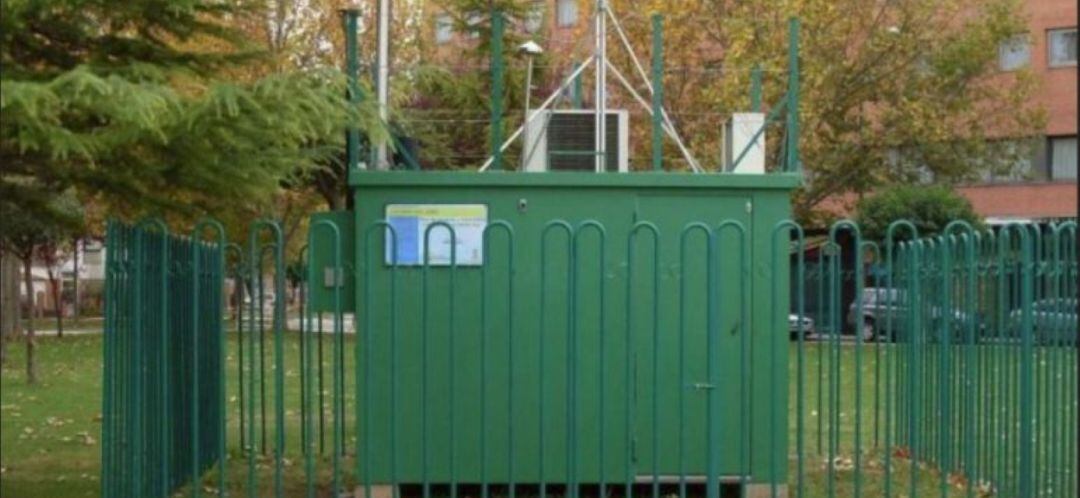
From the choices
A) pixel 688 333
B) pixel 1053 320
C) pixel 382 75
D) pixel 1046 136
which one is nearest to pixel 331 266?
pixel 382 75

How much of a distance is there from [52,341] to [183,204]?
101 feet

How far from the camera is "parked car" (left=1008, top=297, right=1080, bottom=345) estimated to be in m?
9.62

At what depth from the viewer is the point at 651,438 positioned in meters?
10.7

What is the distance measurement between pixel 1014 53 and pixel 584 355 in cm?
3649

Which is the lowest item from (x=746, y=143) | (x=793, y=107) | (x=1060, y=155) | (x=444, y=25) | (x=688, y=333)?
(x=688, y=333)

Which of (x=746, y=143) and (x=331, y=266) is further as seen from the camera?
(x=746, y=143)

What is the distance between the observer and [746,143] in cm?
1194

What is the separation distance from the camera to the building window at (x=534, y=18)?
29377mm

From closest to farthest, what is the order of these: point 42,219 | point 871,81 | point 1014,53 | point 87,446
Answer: point 42,219 → point 87,446 → point 871,81 → point 1014,53

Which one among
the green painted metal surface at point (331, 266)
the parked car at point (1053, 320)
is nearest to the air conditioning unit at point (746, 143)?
the parked car at point (1053, 320)

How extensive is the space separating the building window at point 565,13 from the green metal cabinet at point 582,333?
108ft

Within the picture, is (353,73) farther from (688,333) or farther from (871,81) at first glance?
(871,81)

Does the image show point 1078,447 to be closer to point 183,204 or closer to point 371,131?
point 371,131

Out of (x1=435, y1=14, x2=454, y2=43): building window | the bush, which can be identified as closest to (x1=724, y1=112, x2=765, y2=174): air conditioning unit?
(x1=435, y1=14, x2=454, y2=43): building window
